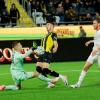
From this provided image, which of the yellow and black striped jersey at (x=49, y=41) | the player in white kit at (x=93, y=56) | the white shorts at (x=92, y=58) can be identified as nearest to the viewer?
the player in white kit at (x=93, y=56)

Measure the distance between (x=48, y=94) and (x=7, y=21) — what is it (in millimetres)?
16868

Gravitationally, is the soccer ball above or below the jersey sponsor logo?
above

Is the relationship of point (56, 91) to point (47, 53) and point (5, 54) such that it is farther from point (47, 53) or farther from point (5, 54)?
point (5, 54)

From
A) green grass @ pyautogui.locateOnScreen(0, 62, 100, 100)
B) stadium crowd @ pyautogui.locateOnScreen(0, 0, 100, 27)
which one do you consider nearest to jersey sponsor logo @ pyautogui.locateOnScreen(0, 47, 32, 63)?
stadium crowd @ pyautogui.locateOnScreen(0, 0, 100, 27)

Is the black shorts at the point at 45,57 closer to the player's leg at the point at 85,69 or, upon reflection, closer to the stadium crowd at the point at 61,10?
the player's leg at the point at 85,69

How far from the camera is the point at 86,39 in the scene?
1032 inches

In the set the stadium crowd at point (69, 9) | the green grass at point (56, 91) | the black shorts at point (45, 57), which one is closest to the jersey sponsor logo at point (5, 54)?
the green grass at point (56, 91)

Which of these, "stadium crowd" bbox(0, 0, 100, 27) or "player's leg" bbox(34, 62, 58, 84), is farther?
"stadium crowd" bbox(0, 0, 100, 27)

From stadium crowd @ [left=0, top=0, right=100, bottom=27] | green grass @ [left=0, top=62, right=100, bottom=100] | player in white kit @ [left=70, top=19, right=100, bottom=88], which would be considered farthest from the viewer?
stadium crowd @ [left=0, top=0, right=100, bottom=27]

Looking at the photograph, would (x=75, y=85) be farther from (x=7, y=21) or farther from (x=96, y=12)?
(x=96, y=12)

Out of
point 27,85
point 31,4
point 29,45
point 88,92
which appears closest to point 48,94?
point 88,92

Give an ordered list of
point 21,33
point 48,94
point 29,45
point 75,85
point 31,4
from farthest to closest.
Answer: point 31,4 → point 21,33 → point 29,45 → point 75,85 → point 48,94

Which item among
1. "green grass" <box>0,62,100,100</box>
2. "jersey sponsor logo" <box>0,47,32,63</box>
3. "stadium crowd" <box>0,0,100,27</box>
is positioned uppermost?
"green grass" <box>0,62,100,100</box>

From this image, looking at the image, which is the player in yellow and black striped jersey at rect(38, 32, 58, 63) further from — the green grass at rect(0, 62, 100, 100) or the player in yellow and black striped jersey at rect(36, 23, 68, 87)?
the green grass at rect(0, 62, 100, 100)
